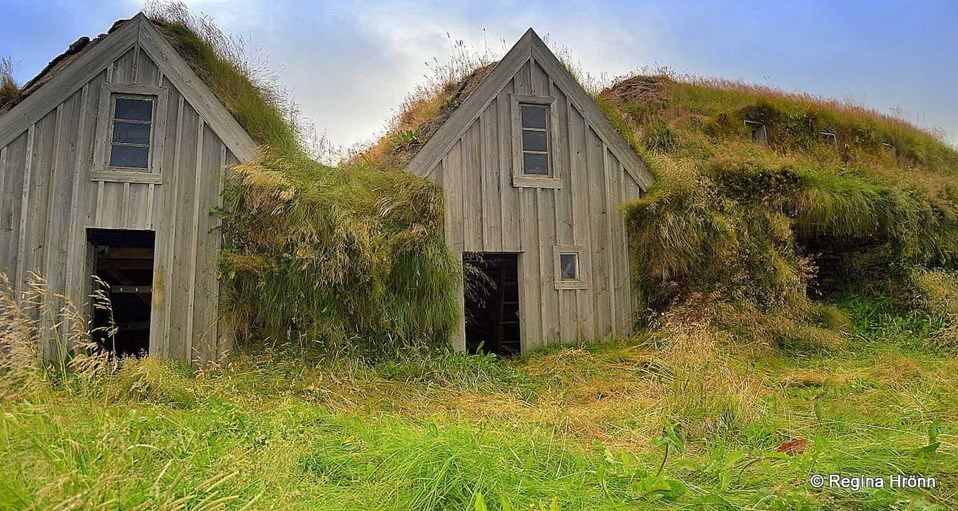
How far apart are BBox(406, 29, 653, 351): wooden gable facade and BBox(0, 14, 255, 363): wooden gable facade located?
114 inches

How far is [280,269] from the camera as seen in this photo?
7.25 meters

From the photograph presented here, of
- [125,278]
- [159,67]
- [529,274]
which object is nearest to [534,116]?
[529,274]

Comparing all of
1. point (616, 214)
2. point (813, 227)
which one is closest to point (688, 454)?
point (616, 214)

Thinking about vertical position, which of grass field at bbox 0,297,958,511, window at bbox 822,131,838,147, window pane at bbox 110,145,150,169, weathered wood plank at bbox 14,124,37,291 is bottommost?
grass field at bbox 0,297,958,511

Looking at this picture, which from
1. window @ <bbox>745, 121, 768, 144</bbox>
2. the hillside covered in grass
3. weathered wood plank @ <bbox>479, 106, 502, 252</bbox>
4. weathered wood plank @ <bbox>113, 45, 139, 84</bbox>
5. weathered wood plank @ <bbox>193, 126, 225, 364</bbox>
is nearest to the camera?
the hillside covered in grass

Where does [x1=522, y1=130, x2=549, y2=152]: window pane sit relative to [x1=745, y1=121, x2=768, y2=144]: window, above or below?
below

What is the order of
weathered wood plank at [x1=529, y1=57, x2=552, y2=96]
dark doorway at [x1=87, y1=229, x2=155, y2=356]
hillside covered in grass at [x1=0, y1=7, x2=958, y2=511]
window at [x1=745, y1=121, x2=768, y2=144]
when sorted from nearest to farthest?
1. hillside covered in grass at [x1=0, y1=7, x2=958, y2=511]
2. dark doorway at [x1=87, y1=229, x2=155, y2=356]
3. weathered wood plank at [x1=529, y1=57, x2=552, y2=96]
4. window at [x1=745, y1=121, x2=768, y2=144]

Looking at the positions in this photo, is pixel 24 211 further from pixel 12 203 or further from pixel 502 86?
pixel 502 86

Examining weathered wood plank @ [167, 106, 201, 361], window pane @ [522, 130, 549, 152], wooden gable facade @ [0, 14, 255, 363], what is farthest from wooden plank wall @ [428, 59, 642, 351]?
weathered wood plank @ [167, 106, 201, 361]

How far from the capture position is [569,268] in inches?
350

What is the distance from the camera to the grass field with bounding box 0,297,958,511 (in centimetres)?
289

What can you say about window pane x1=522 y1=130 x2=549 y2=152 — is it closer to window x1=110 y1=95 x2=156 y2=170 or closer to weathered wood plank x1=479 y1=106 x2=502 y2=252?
weathered wood plank x1=479 y1=106 x2=502 y2=252

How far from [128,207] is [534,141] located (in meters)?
5.64

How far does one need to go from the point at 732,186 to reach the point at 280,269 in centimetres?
687
